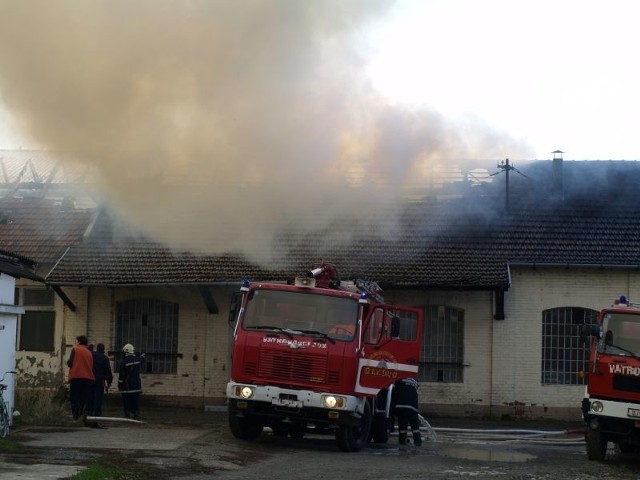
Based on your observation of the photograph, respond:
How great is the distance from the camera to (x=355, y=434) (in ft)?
59.1

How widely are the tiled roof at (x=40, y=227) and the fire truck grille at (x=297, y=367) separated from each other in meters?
12.8

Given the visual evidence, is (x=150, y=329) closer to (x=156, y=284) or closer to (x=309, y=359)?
(x=156, y=284)

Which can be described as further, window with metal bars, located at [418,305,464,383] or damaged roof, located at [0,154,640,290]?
window with metal bars, located at [418,305,464,383]

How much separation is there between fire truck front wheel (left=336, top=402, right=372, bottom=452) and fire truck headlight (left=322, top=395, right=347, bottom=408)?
426mm

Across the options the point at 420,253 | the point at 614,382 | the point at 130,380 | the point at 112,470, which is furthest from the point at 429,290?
the point at 112,470

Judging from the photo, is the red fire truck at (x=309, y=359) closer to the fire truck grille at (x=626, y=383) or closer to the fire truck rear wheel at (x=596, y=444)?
the fire truck rear wheel at (x=596, y=444)

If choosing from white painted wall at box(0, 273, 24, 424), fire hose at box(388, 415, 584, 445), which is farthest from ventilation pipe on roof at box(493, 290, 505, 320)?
white painted wall at box(0, 273, 24, 424)

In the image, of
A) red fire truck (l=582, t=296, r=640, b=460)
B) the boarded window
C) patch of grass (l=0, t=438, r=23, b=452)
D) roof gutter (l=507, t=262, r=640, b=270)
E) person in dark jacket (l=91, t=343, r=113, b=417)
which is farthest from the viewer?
the boarded window

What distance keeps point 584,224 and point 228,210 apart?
9855 mm

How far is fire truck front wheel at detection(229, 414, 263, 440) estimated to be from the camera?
1802 centimetres

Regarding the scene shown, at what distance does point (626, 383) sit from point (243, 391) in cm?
622

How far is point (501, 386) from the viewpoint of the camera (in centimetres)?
2752

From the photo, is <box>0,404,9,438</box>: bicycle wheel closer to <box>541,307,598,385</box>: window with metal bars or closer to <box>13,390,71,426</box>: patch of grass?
<box>13,390,71,426</box>: patch of grass

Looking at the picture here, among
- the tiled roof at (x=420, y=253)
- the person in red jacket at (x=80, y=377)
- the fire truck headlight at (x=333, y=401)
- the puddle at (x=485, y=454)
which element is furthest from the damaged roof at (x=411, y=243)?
the fire truck headlight at (x=333, y=401)
